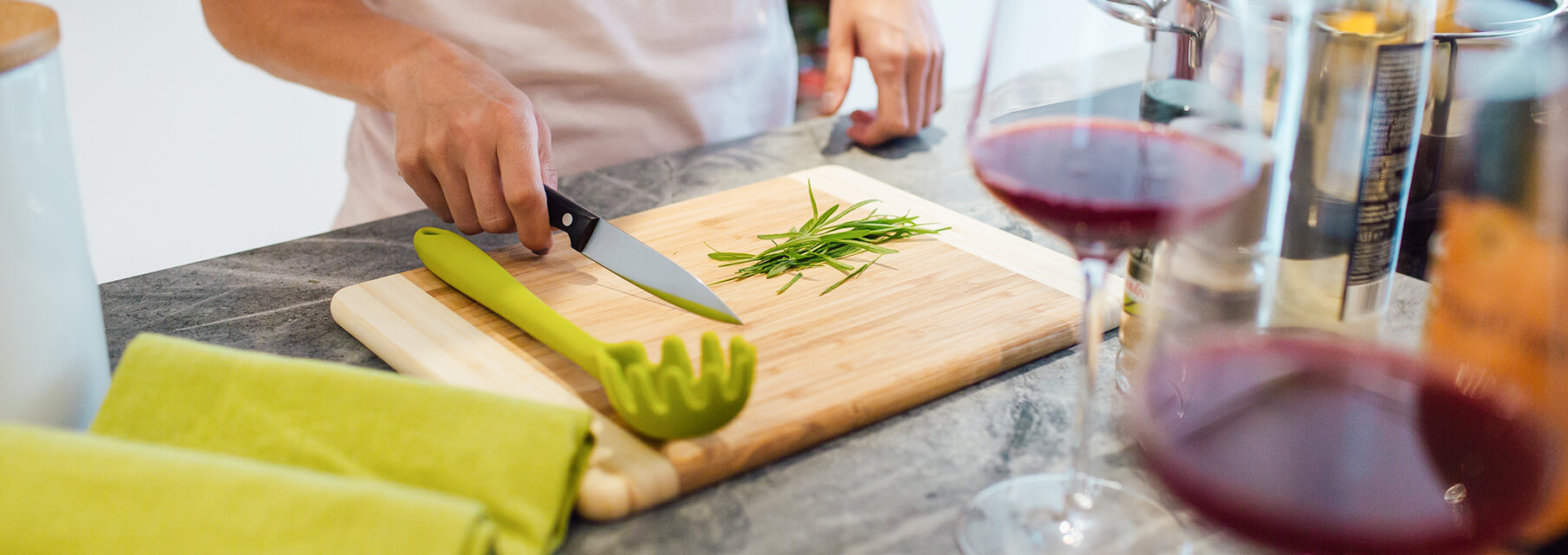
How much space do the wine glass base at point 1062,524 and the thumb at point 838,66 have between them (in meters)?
0.76

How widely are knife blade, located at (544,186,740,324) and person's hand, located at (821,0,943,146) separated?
1.52 feet

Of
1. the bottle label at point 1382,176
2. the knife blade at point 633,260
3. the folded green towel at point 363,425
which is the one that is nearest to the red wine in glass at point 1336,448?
the bottle label at point 1382,176

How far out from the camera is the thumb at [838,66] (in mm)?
1321

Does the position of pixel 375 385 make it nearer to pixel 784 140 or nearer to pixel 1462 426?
pixel 1462 426

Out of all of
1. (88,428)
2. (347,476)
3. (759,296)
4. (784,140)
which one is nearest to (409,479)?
(347,476)

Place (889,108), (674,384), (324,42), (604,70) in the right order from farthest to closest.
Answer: (604,70), (889,108), (324,42), (674,384)

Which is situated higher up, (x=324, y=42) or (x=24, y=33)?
(x=24, y=33)

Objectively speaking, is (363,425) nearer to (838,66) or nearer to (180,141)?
(838,66)

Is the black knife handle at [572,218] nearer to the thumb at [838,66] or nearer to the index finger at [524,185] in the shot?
the index finger at [524,185]

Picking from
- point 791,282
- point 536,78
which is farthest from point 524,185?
point 536,78

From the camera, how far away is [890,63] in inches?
50.7

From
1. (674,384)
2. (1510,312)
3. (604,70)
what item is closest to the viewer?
(1510,312)

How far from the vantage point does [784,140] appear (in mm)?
1319

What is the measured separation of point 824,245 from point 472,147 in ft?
1.03
